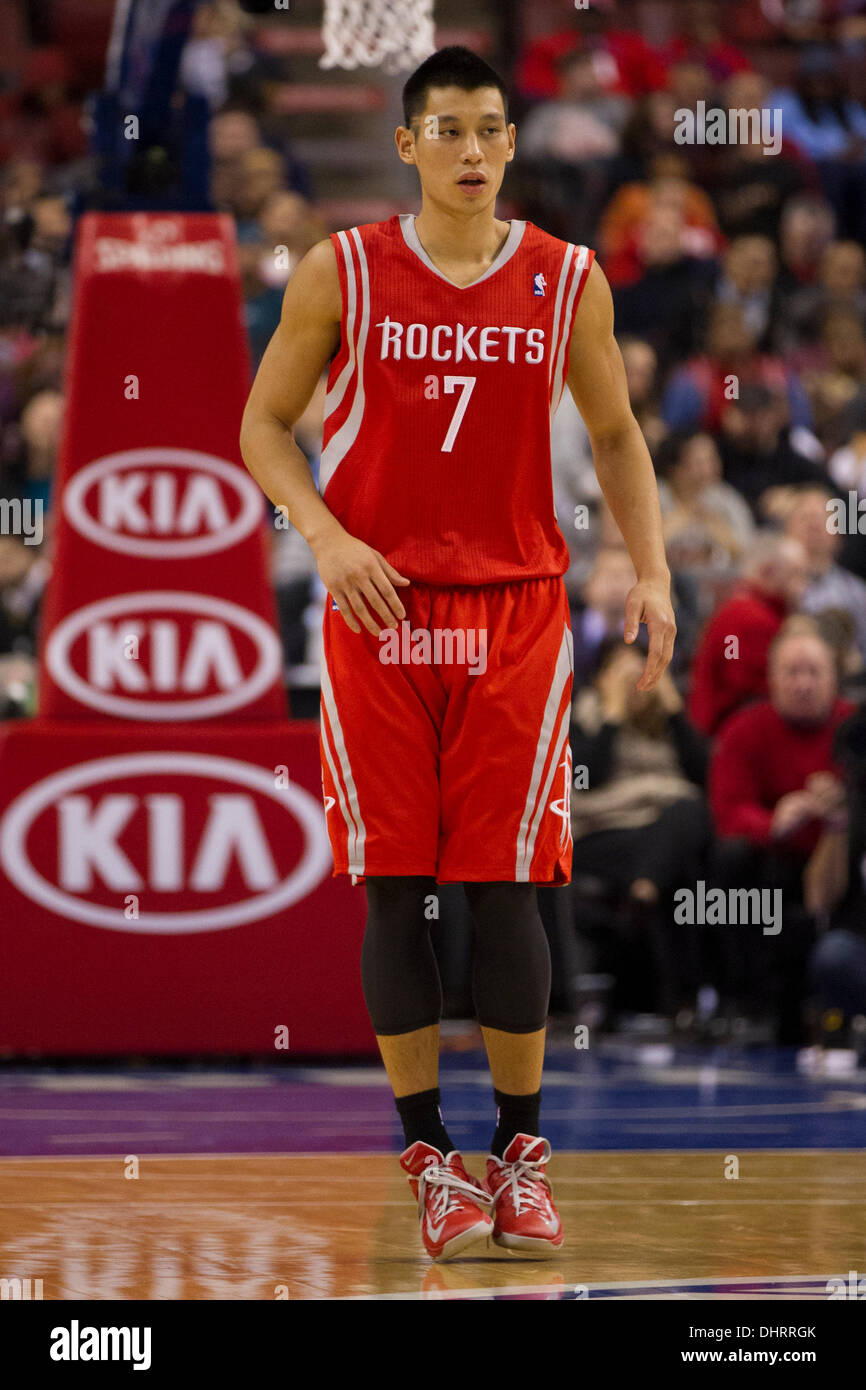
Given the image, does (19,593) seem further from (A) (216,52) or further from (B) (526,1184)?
(B) (526,1184)

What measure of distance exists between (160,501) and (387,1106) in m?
2.11

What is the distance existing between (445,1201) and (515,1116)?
250mm

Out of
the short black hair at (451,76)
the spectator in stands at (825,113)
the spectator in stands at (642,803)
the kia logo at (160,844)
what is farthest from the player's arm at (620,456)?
the spectator in stands at (825,113)

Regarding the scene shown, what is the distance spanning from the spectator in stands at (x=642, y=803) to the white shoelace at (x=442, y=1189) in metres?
3.88

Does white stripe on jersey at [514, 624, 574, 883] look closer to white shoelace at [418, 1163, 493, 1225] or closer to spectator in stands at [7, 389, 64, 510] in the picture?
white shoelace at [418, 1163, 493, 1225]

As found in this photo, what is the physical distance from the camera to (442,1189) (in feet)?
11.6

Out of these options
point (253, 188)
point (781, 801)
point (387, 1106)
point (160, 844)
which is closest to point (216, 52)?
point (253, 188)

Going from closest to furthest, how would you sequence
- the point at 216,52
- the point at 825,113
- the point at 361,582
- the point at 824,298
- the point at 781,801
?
1. the point at 361,582
2. the point at 781,801
3. the point at 824,298
4. the point at 216,52
5. the point at 825,113

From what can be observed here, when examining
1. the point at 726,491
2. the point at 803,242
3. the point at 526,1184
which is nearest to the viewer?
the point at 526,1184

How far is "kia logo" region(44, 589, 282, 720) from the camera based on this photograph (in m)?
6.60

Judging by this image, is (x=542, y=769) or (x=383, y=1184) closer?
(x=542, y=769)

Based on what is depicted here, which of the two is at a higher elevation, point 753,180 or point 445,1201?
point 753,180

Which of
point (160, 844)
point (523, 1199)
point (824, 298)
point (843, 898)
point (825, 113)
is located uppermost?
point (825, 113)

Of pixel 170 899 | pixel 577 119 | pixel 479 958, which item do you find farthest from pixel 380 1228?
pixel 577 119
